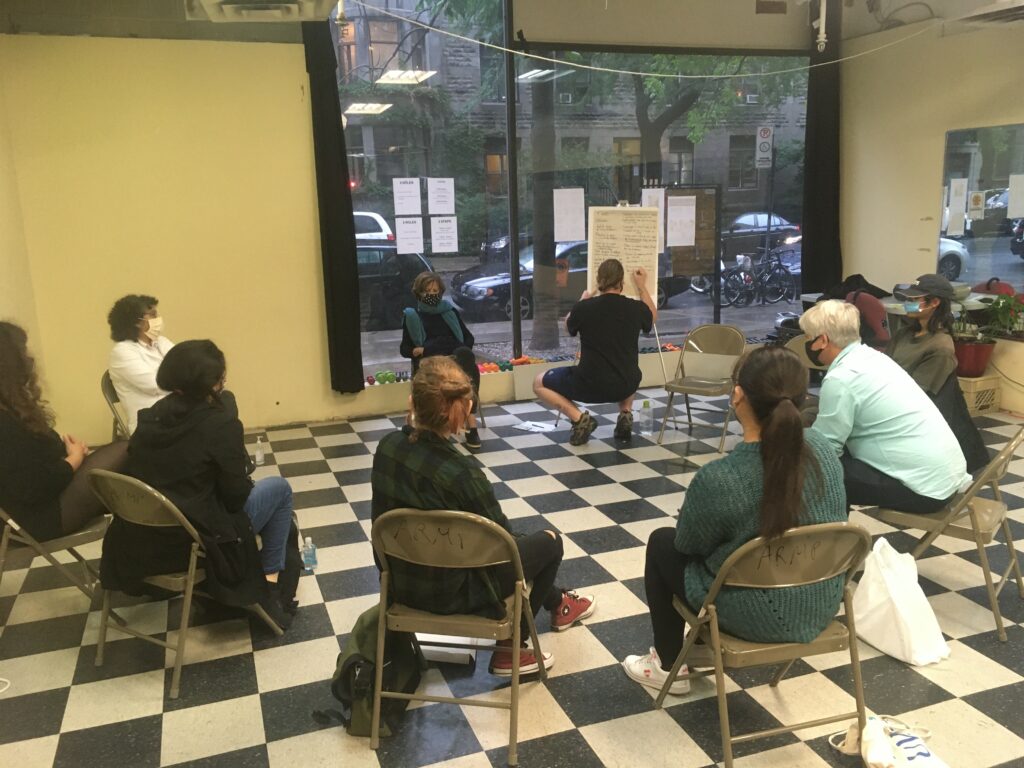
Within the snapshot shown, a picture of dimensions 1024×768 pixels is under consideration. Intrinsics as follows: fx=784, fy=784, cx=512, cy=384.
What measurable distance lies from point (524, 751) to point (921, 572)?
1.92 m

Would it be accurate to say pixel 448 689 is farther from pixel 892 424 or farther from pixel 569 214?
pixel 569 214

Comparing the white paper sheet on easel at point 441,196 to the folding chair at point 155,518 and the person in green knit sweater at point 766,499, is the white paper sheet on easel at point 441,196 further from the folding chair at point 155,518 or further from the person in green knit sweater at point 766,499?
the person in green knit sweater at point 766,499

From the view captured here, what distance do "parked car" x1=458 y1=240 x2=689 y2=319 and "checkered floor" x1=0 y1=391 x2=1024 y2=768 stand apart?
3031 mm

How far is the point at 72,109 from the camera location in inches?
187

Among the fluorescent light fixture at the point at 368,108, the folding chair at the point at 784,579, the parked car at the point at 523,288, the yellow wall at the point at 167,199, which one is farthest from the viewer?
the parked car at the point at 523,288

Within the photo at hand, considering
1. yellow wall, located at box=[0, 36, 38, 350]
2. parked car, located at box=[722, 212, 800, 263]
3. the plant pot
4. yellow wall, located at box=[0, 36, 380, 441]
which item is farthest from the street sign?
yellow wall, located at box=[0, 36, 38, 350]

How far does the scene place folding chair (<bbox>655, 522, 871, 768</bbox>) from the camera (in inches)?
74.0

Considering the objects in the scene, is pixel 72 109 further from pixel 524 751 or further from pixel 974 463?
pixel 974 463

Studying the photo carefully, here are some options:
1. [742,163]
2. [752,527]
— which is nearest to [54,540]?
[752,527]

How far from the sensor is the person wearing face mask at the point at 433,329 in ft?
16.4

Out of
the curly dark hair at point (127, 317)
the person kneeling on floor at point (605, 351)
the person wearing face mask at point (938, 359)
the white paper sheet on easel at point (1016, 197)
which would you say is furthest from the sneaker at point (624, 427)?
the white paper sheet on easel at point (1016, 197)

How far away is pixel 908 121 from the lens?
19.8ft

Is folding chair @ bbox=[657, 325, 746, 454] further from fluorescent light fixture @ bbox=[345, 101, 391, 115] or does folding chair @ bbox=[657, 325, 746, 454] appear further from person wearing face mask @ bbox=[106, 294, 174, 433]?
person wearing face mask @ bbox=[106, 294, 174, 433]

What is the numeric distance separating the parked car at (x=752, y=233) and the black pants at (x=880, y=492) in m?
4.36
